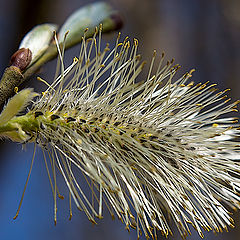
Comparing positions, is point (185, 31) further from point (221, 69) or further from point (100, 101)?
point (100, 101)

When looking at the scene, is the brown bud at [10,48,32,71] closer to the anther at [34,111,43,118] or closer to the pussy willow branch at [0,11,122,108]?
the pussy willow branch at [0,11,122,108]

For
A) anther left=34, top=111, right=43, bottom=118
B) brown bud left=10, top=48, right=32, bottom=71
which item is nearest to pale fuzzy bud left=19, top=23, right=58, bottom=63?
brown bud left=10, top=48, right=32, bottom=71

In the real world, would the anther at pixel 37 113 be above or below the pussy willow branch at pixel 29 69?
below

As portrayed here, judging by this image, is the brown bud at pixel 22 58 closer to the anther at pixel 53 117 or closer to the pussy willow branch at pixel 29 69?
the pussy willow branch at pixel 29 69

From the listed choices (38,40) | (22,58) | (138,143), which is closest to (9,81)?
(22,58)

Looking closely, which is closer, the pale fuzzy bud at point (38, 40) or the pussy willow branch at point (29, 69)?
the pussy willow branch at point (29, 69)

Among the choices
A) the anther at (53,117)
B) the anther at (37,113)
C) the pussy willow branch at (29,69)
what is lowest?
the anther at (37,113)

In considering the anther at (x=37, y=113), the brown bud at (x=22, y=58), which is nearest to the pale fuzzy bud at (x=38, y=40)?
the brown bud at (x=22, y=58)
